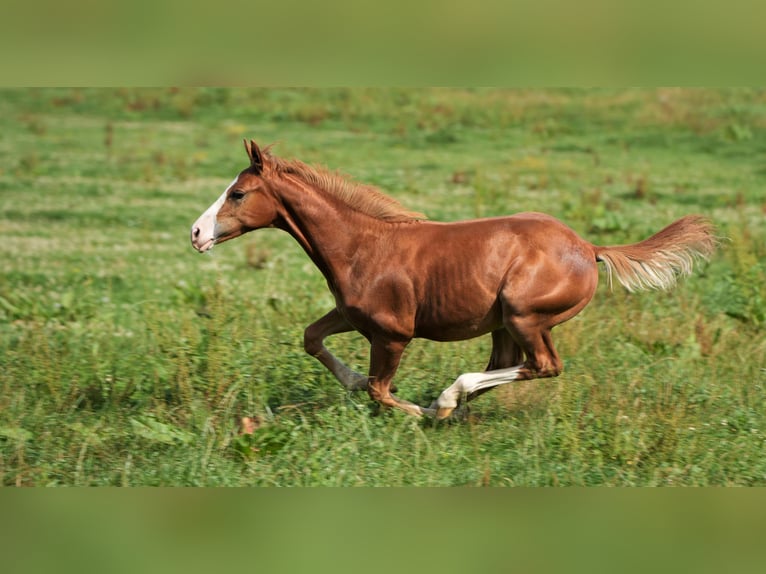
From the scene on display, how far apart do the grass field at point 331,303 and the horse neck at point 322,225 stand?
969mm

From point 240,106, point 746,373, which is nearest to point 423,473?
point 746,373

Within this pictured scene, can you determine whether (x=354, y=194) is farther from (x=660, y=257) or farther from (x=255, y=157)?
(x=660, y=257)

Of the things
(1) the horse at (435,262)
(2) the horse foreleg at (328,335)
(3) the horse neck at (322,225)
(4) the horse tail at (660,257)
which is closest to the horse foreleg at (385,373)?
(1) the horse at (435,262)

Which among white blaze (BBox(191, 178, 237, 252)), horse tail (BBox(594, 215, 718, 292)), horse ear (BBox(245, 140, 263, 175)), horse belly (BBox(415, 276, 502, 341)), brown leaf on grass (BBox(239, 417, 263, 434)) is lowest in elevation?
brown leaf on grass (BBox(239, 417, 263, 434))

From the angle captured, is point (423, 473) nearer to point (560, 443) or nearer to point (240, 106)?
point (560, 443)

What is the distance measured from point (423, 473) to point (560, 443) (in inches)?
38.1

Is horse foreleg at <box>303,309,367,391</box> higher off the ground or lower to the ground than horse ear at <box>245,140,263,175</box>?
lower

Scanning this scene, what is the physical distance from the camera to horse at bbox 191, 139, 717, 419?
621 centimetres

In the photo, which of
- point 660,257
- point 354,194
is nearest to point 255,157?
point 354,194

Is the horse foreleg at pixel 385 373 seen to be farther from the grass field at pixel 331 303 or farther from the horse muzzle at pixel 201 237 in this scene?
the horse muzzle at pixel 201 237

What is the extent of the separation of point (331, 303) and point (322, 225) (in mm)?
2491

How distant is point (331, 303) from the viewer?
8938 mm

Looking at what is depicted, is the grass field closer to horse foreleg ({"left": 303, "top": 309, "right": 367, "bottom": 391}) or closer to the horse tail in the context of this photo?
horse foreleg ({"left": 303, "top": 309, "right": 367, "bottom": 391})

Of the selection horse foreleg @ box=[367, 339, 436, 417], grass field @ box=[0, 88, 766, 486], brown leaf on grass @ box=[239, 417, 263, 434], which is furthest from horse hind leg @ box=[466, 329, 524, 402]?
brown leaf on grass @ box=[239, 417, 263, 434]
